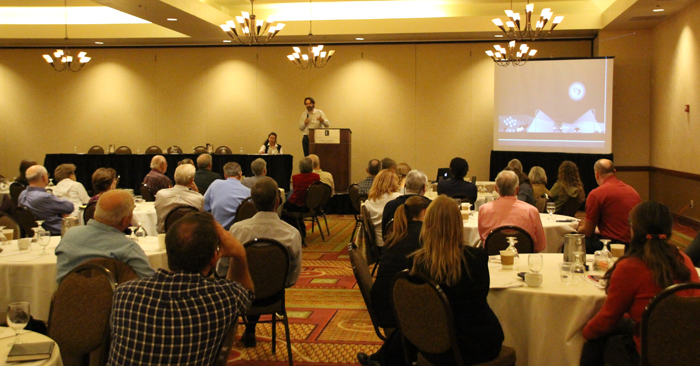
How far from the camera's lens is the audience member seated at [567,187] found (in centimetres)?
714

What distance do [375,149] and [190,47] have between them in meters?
4.99

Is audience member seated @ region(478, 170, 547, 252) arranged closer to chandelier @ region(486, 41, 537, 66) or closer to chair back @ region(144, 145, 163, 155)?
chandelier @ region(486, 41, 537, 66)

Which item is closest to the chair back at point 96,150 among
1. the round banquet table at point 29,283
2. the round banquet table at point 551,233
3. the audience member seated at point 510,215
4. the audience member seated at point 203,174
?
the audience member seated at point 203,174

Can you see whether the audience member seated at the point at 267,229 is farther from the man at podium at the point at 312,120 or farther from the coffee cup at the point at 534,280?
the man at podium at the point at 312,120

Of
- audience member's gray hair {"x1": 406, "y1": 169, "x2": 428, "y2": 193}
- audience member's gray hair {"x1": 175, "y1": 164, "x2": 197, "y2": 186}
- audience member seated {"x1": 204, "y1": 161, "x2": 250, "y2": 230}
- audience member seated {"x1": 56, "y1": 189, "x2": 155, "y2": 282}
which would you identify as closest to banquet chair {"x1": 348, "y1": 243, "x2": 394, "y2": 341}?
audience member seated {"x1": 56, "y1": 189, "x2": 155, "y2": 282}

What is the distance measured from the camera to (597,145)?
462 inches

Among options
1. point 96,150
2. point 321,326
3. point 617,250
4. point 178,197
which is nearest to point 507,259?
point 617,250

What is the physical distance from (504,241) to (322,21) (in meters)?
9.22

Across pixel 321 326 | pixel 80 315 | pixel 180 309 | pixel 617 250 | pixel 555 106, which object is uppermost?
pixel 555 106

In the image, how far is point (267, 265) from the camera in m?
3.76

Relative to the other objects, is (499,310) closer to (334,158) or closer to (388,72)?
(334,158)

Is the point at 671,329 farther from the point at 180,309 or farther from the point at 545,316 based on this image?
the point at 180,309

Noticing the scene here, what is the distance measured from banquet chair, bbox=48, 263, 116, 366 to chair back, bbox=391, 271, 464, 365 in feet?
4.35

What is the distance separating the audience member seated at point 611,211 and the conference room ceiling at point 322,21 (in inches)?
261
